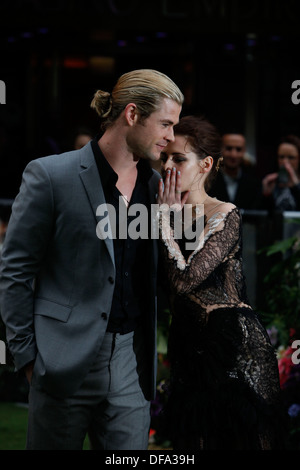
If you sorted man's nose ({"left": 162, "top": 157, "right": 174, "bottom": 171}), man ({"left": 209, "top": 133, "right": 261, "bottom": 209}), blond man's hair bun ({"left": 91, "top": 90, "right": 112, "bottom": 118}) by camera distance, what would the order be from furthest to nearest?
man ({"left": 209, "top": 133, "right": 261, "bottom": 209}) → man's nose ({"left": 162, "top": 157, "right": 174, "bottom": 171}) → blond man's hair bun ({"left": 91, "top": 90, "right": 112, "bottom": 118})

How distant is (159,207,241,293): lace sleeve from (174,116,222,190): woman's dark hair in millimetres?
304

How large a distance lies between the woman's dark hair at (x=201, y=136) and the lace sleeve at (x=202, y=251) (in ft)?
1.00

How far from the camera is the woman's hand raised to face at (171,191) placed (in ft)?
11.8

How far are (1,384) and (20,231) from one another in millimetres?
3952

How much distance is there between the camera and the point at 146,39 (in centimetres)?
1083

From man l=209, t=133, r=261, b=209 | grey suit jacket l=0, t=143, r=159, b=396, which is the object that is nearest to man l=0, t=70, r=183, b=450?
grey suit jacket l=0, t=143, r=159, b=396

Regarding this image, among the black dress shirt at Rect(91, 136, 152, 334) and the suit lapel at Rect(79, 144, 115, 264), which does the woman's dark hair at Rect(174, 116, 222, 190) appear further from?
the suit lapel at Rect(79, 144, 115, 264)

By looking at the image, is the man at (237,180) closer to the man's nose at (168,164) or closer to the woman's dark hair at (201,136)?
the woman's dark hair at (201,136)

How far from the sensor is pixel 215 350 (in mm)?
3590

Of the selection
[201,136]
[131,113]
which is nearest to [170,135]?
[131,113]

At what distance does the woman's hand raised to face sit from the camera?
11.8 ft

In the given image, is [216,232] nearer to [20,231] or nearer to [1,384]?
[20,231]

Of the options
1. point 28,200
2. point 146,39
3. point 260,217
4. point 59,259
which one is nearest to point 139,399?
point 59,259

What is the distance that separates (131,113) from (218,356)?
44.2 inches
